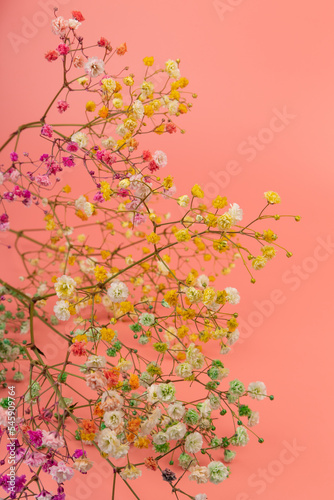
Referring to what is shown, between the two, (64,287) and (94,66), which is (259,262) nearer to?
(64,287)

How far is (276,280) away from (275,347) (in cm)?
51

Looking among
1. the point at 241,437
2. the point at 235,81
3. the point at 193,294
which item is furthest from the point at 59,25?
the point at 235,81

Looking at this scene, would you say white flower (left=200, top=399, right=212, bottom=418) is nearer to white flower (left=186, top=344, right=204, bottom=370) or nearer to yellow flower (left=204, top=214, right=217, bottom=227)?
white flower (left=186, top=344, right=204, bottom=370)

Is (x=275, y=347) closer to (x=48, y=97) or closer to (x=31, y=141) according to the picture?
(x=31, y=141)

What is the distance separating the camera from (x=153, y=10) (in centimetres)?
329

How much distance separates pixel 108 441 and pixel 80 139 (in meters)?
0.73

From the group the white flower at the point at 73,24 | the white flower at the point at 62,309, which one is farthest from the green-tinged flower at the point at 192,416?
the white flower at the point at 73,24

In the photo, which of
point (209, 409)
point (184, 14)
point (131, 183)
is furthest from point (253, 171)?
point (209, 409)

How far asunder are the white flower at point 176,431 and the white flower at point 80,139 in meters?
0.72

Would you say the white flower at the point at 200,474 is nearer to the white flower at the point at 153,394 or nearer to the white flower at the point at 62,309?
the white flower at the point at 153,394

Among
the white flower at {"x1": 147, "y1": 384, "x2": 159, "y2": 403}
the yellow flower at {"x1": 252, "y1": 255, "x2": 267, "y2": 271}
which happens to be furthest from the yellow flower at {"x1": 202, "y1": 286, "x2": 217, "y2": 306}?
the white flower at {"x1": 147, "y1": 384, "x2": 159, "y2": 403}

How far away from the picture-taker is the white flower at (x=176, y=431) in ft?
3.94

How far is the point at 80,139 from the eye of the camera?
1448 mm

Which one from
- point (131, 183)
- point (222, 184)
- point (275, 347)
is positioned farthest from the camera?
point (222, 184)
